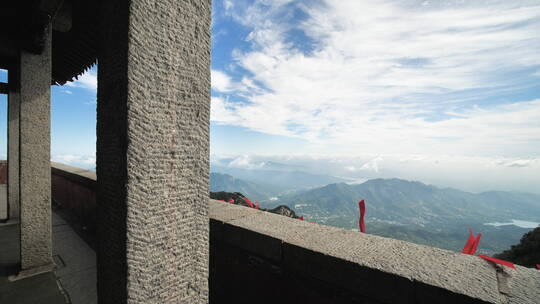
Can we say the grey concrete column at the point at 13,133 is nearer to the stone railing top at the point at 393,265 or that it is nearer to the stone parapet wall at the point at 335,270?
the stone parapet wall at the point at 335,270

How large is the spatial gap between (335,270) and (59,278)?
476cm

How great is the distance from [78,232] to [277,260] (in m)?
6.29

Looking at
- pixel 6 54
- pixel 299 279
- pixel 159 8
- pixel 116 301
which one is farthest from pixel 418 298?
pixel 6 54

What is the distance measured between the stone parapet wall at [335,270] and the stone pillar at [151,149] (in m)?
0.69

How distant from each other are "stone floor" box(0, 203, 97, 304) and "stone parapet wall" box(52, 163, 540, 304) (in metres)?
2.63

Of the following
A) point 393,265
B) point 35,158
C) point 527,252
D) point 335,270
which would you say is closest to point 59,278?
point 35,158

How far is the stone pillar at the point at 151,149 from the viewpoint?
1194 millimetres

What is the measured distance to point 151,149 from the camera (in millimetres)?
1267

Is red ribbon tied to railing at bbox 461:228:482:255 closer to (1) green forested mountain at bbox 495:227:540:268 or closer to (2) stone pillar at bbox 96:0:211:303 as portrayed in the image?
(2) stone pillar at bbox 96:0:211:303

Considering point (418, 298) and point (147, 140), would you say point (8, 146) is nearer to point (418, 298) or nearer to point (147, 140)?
point (147, 140)

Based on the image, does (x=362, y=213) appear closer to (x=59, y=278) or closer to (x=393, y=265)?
(x=393, y=265)

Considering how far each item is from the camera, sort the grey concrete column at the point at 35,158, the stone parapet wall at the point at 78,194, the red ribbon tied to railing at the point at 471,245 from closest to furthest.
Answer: the red ribbon tied to railing at the point at 471,245, the grey concrete column at the point at 35,158, the stone parapet wall at the point at 78,194

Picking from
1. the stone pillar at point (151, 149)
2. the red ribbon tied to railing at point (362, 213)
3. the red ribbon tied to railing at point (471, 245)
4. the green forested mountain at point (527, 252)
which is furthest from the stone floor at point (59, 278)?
the green forested mountain at point (527, 252)

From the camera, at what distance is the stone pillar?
119cm
